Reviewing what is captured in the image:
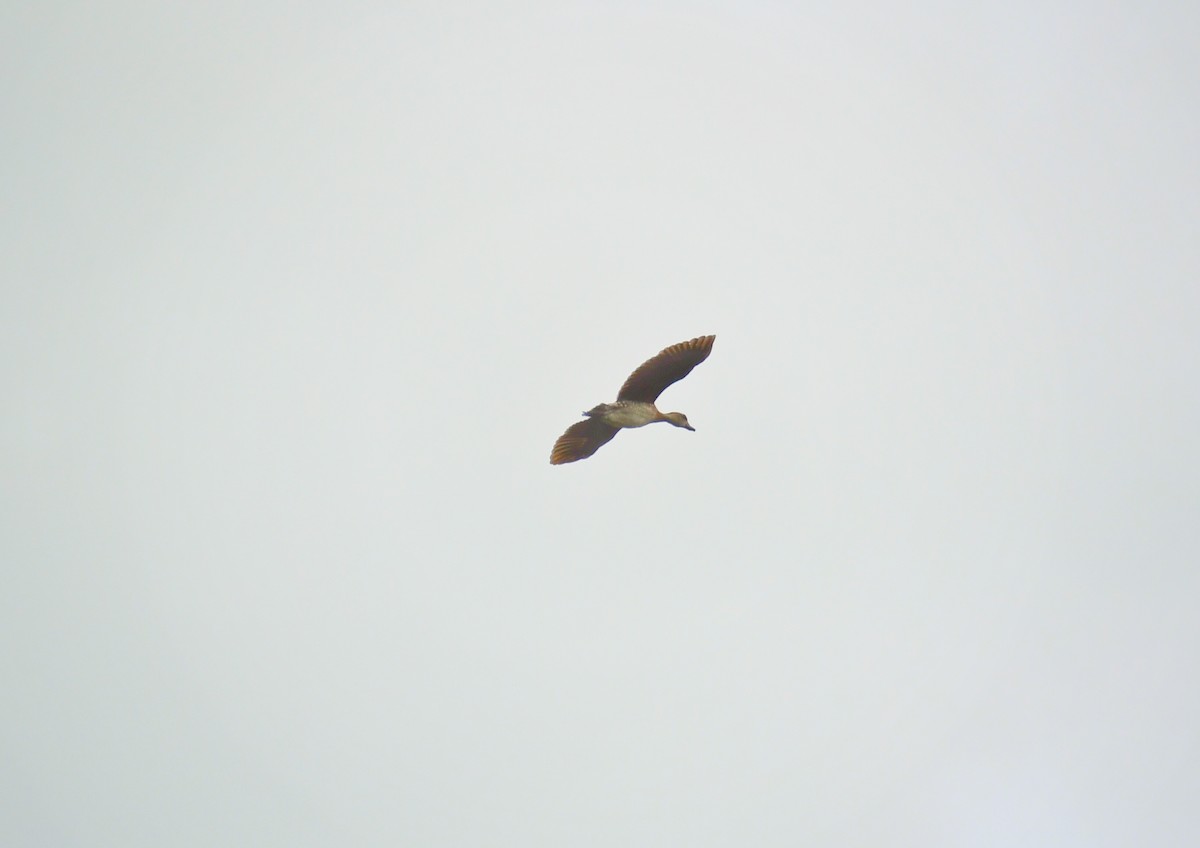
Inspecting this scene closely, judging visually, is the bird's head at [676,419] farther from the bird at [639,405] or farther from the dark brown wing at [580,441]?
the dark brown wing at [580,441]

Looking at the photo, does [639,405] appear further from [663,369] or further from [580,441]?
[580,441]

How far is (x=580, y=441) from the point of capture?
27.2 metres

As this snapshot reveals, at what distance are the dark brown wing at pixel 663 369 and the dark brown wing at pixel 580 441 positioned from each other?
4.66 feet

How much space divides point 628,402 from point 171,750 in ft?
426

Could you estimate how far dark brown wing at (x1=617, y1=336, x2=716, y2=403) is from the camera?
974 inches

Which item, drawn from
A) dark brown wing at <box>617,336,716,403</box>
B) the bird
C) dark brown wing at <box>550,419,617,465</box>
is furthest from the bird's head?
dark brown wing at <box>550,419,617,465</box>

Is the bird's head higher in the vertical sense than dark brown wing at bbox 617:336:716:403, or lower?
lower

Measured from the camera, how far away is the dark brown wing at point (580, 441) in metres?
26.8

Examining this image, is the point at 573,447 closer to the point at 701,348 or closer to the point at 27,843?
the point at 701,348

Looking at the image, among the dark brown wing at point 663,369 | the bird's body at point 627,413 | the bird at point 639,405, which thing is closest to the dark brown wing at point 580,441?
the bird at point 639,405

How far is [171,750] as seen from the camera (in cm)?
14038

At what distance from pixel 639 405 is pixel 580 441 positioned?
208 centimetres

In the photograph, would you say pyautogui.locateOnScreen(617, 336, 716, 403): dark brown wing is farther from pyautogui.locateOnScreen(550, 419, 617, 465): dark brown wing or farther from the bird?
pyautogui.locateOnScreen(550, 419, 617, 465): dark brown wing

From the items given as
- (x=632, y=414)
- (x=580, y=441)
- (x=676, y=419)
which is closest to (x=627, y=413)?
(x=632, y=414)
